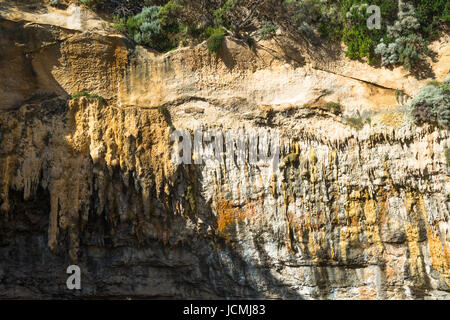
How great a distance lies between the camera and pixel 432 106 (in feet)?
40.9

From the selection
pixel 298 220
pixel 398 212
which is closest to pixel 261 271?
pixel 298 220

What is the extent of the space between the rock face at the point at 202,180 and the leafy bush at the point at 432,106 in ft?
0.88

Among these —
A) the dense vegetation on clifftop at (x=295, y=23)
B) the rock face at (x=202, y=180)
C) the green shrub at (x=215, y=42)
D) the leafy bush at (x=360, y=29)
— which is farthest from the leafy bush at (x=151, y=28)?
the leafy bush at (x=360, y=29)

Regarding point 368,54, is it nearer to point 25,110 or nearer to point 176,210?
point 176,210

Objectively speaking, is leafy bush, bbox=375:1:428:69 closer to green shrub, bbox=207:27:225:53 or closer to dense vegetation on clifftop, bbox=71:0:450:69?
dense vegetation on clifftop, bbox=71:0:450:69

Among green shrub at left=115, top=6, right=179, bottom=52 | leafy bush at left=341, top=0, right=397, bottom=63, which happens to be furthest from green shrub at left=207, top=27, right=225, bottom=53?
leafy bush at left=341, top=0, right=397, bottom=63

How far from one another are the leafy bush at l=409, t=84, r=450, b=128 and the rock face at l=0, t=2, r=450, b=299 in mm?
267

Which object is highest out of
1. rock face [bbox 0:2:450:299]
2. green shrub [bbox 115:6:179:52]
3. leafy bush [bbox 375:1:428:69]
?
green shrub [bbox 115:6:179:52]

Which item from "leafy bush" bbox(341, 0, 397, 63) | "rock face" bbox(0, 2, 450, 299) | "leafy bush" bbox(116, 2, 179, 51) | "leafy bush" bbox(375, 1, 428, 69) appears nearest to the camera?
"rock face" bbox(0, 2, 450, 299)

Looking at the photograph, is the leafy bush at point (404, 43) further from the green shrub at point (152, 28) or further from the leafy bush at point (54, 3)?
the leafy bush at point (54, 3)

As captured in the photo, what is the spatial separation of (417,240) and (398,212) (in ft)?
3.07

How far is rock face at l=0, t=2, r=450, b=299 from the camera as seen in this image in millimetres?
12742

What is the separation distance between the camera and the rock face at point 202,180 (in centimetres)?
1274

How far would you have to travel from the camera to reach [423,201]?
12695mm
